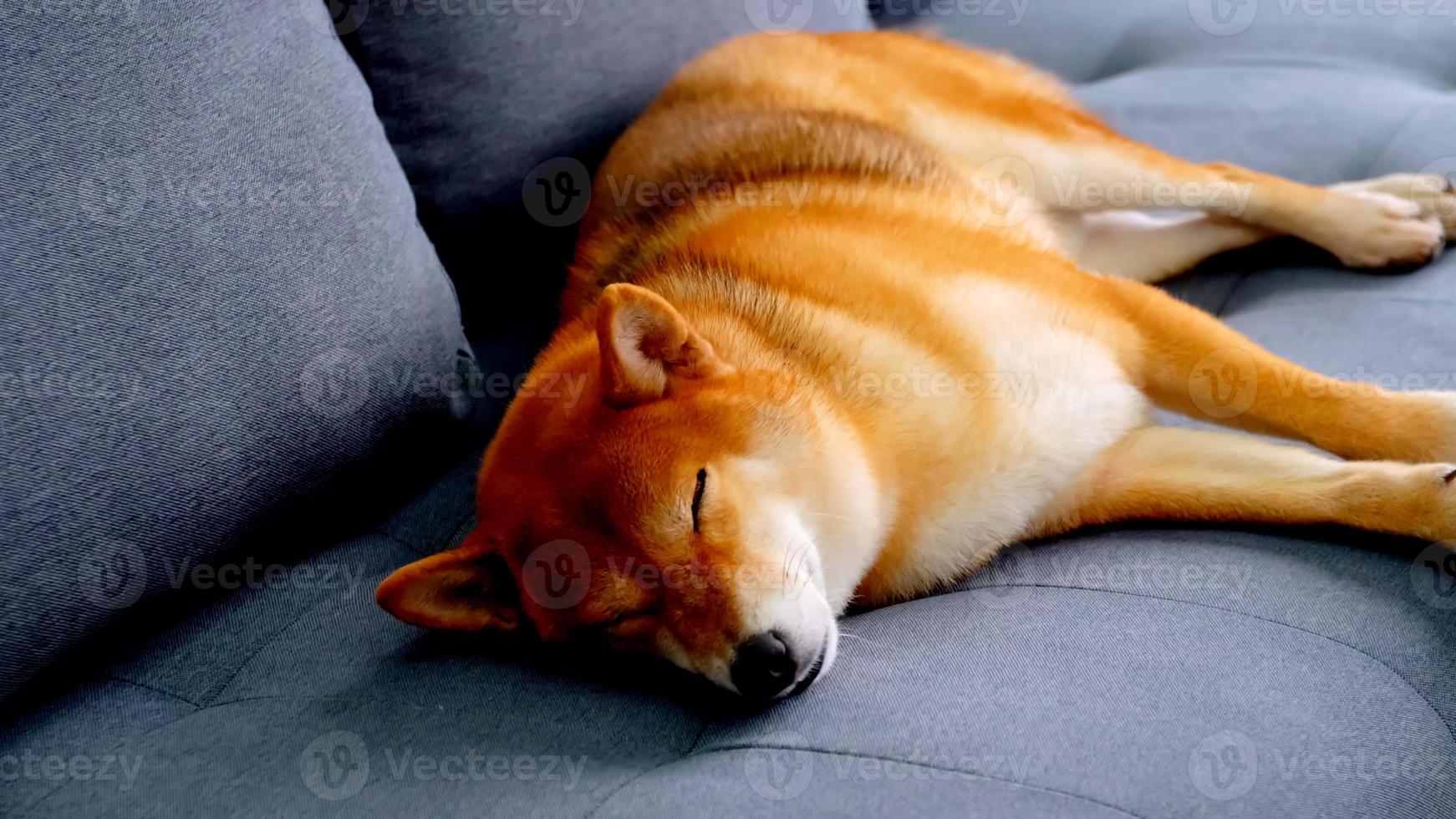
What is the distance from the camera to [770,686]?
1.03 m

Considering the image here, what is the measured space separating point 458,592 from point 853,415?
54 centimetres

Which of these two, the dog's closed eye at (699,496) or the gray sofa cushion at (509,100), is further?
the gray sofa cushion at (509,100)

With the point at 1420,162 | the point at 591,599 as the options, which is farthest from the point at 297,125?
the point at 1420,162

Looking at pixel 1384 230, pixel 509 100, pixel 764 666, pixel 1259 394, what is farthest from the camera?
pixel 509 100

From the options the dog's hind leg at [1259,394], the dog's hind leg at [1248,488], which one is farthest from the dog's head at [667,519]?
the dog's hind leg at [1259,394]

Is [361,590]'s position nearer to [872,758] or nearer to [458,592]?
[458,592]

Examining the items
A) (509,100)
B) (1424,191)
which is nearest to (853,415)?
(509,100)

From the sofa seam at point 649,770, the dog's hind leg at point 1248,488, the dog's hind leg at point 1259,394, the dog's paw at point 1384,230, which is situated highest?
the dog's paw at point 1384,230

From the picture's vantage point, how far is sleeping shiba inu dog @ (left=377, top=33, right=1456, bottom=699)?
1.09 metres

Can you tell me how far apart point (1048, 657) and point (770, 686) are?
29 cm

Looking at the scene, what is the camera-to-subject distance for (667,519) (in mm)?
1085

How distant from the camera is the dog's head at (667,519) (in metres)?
1.07

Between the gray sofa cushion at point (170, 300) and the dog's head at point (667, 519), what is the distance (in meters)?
0.24

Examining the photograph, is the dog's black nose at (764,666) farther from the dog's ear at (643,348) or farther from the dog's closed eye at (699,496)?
the dog's ear at (643,348)
